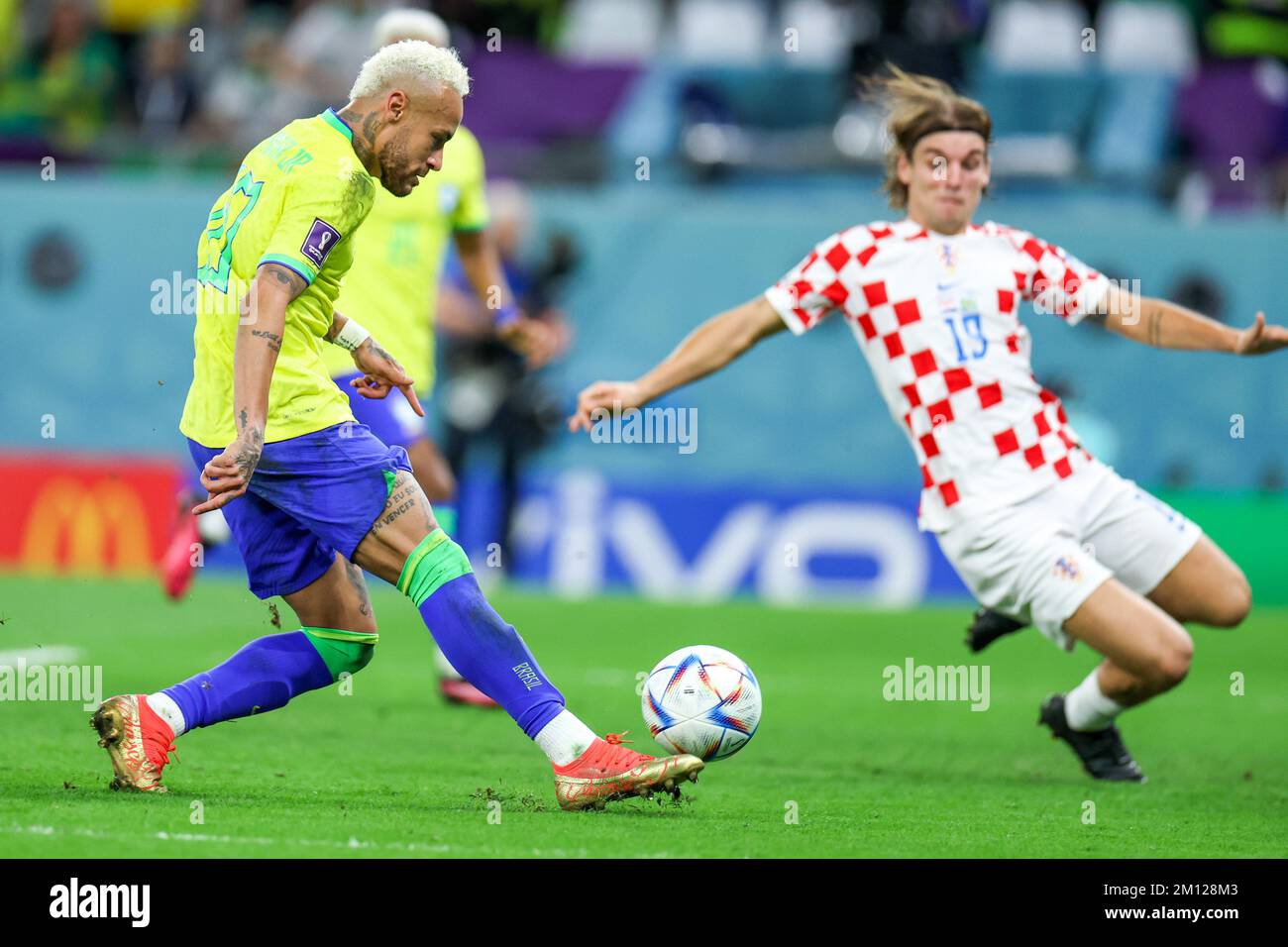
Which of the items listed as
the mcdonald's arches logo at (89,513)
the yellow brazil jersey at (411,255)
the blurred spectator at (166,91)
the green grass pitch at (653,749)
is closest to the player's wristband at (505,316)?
the yellow brazil jersey at (411,255)

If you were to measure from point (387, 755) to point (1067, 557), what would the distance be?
2496 mm

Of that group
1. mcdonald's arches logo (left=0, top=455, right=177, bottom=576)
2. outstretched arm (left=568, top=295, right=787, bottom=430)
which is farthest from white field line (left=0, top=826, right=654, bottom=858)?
mcdonald's arches logo (left=0, top=455, right=177, bottom=576)

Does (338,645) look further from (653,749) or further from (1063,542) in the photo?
(1063,542)

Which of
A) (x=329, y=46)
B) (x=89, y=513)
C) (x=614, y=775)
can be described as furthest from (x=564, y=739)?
(x=329, y=46)

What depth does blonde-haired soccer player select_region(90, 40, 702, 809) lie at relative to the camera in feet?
17.6

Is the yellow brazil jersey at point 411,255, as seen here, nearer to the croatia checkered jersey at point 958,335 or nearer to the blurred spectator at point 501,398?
the croatia checkered jersey at point 958,335

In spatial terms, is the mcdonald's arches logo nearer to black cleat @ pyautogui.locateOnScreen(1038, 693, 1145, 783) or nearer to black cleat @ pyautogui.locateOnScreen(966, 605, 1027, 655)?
black cleat @ pyautogui.locateOnScreen(966, 605, 1027, 655)

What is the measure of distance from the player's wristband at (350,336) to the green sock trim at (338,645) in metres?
0.90

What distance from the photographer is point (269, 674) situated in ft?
19.7

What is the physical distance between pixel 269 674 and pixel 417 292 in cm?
293

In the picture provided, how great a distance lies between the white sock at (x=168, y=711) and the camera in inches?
231
